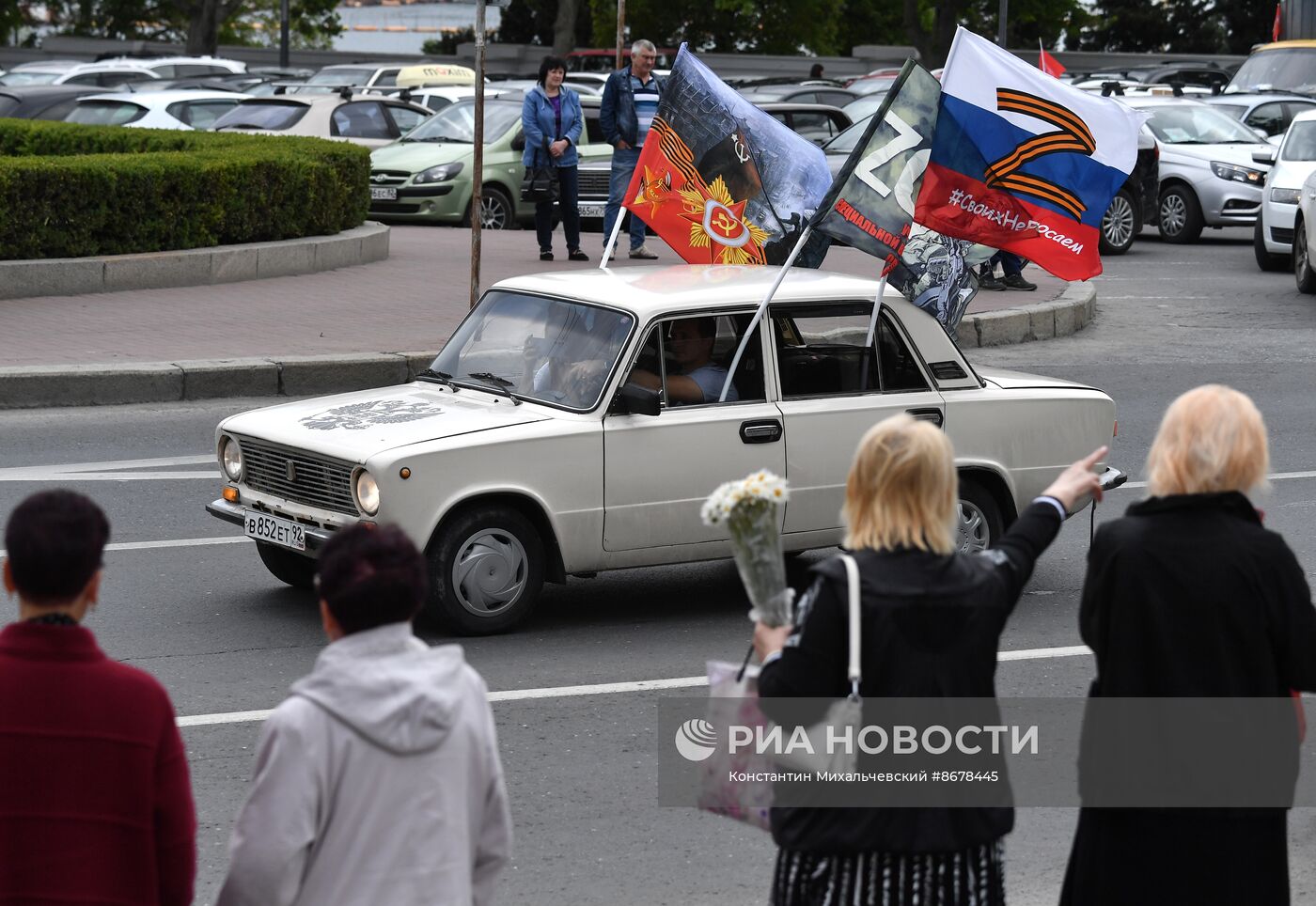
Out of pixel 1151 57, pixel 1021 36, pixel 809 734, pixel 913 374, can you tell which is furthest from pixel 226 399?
pixel 1021 36

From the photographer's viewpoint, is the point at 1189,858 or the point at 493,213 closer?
the point at 1189,858

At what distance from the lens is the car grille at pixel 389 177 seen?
2220 cm

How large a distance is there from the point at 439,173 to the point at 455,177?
0.20 meters

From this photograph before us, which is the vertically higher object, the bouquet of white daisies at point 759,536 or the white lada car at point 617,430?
the bouquet of white daisies at point 759,536

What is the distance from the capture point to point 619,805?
5.61 metres

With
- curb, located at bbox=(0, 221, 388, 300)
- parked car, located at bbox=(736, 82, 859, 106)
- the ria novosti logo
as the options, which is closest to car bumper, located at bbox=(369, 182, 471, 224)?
curb, located at bbox=(0, 221, 388, 300)

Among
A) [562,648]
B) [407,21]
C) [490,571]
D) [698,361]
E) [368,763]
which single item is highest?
[368,763]

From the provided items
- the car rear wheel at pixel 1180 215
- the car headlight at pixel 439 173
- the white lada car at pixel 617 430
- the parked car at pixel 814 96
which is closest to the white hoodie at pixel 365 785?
the white lada car at pixel 617 430

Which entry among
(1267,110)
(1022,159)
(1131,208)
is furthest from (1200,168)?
(1022,159)

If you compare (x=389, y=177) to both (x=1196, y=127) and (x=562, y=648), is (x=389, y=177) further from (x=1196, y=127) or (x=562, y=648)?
(x=562, y=648)

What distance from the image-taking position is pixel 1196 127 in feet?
81.0

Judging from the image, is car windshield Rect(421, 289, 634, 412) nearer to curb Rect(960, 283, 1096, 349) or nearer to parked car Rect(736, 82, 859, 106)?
curb Rect(960, 283, 1096, 349)

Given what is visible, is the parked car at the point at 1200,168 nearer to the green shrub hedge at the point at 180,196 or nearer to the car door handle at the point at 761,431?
the green shrub hedge at the point at 180,196

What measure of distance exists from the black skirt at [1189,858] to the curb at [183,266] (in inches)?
508
